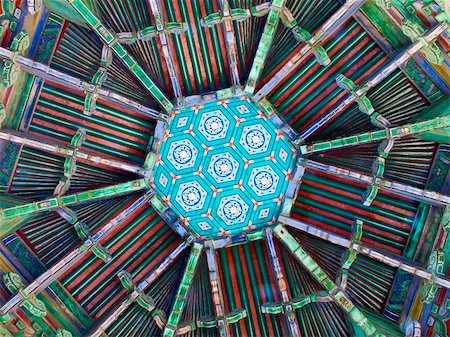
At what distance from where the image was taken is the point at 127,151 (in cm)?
2705

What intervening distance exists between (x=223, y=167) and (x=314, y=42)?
7.02 meters

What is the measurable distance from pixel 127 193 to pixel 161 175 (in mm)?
1775

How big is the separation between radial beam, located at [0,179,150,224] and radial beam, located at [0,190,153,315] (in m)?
0.82

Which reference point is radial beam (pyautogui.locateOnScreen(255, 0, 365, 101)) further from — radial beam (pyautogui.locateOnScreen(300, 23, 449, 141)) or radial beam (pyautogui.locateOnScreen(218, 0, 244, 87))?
radial beam (pyautogui.locateOnScreen(300, 23, 449, 141))

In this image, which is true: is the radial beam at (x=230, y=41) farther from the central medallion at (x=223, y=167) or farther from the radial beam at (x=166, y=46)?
the radial beam at (x=166, y=46)

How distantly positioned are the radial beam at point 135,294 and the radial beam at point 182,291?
28.7 inches

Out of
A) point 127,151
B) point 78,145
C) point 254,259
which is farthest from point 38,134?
point 254,259

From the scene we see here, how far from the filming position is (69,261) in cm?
2517

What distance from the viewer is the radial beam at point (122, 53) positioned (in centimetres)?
2353

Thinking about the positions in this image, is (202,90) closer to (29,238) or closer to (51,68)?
(51,68)

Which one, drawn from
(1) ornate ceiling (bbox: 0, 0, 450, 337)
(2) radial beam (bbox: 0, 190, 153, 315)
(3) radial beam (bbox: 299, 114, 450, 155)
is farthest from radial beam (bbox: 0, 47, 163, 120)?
(3) radial beam (bbox: 299, 114, 450, 155)

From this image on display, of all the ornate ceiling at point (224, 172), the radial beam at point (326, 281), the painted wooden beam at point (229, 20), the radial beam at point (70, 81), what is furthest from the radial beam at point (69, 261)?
the painted wooden beam at point (229, 20)

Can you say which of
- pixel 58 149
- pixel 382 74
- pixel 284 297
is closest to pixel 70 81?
pixel 58 149

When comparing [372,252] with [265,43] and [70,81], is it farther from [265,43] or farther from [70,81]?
[70,81]
